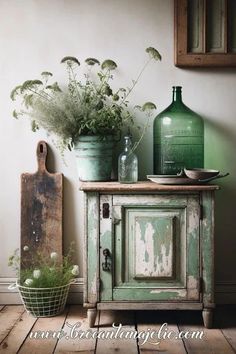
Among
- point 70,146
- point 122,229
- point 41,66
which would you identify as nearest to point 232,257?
point 122,229

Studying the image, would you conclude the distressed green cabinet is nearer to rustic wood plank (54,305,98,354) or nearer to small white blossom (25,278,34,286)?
rustic wood plank (54,305,98,354)

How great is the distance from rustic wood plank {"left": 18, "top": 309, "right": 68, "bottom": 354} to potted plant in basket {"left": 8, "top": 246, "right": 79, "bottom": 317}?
0.20 feet

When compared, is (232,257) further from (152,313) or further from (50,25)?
(50,25)

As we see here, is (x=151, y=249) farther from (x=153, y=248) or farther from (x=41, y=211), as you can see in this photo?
(x=41, y=211)

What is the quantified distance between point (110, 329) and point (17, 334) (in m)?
0.49

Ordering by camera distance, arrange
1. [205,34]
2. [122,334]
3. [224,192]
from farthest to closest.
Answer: [224,192] → [205,34] → [122,334]

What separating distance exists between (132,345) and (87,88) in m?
1.51

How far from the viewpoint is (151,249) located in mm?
2746

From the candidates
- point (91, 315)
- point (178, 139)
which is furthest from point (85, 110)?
point (91, 315)

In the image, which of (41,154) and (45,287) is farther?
(41,154)

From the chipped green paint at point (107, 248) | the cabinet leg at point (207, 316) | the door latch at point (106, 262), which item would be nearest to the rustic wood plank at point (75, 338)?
the chipped green paint at point (107, 248)

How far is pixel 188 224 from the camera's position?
2744 millimetres

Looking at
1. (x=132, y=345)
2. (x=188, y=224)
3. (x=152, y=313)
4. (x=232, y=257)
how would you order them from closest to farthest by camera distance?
(x=132, y=345) < (x=188, y=224) < (x=152, y=313) < (x=232, y=257)

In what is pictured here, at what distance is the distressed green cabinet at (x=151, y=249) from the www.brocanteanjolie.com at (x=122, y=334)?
12cm
